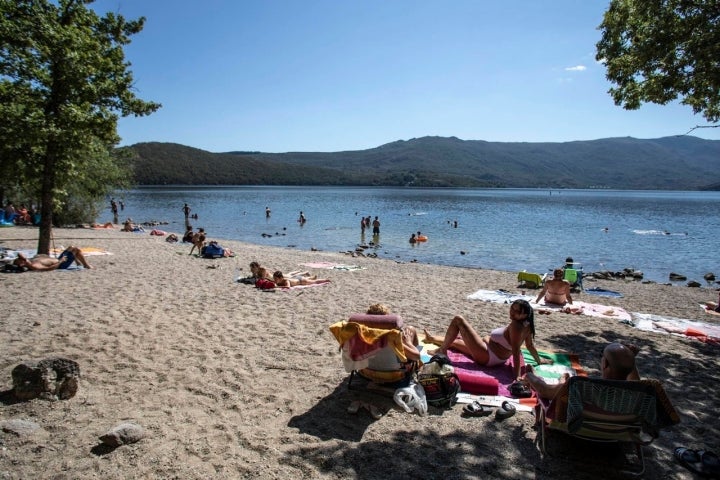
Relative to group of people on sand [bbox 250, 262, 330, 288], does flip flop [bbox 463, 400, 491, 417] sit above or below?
below

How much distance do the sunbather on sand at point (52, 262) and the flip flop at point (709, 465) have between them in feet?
46.3

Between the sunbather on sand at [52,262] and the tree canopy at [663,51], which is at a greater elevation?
the tree canopy at [663,51]

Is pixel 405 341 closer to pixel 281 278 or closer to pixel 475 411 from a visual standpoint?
pixel 475 411

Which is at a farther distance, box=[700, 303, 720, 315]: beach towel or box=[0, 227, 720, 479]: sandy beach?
box=[700, 303, 720, 315]: beach towel

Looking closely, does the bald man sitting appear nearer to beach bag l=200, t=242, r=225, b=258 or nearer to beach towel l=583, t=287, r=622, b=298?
beach towel l=583, t=287, r=622, b=298

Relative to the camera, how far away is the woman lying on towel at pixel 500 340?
5824 millimetres

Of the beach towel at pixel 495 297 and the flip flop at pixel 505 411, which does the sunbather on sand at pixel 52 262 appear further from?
the flip flop at pixel 505 411

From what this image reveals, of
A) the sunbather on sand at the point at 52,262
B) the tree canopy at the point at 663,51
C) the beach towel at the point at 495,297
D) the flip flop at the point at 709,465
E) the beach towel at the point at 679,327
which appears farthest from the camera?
the sunbather on sand at the point at 52,262

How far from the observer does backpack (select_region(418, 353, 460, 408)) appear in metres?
5.08

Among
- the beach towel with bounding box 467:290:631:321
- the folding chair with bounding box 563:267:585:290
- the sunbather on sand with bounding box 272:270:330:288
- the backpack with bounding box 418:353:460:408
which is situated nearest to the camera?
the backpack with bounding box 418:353:460:408

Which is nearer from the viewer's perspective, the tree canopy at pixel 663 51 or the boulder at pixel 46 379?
the boulder at pixel 46 379

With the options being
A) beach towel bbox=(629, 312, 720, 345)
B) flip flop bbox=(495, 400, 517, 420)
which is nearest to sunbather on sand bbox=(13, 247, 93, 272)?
flip flop bbox=(495, 400, 517, 420)

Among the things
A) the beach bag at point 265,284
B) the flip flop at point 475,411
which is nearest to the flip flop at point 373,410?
the flip flop at point 475,411

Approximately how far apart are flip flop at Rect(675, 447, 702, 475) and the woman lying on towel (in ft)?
6.21
